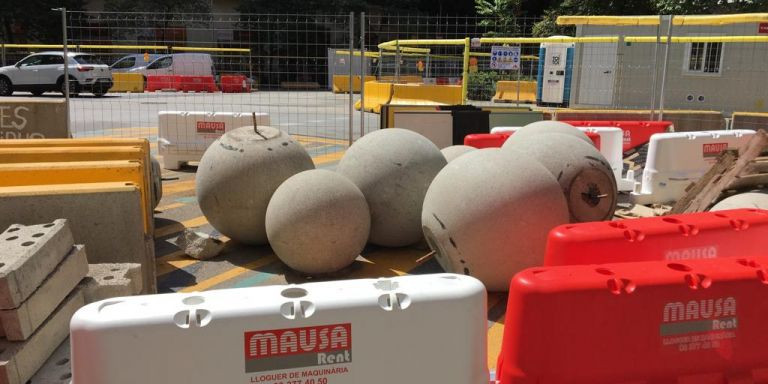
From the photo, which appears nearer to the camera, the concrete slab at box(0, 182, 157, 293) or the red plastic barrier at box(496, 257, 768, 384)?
the red plastic barrier at box(496, 257, 768, 384)

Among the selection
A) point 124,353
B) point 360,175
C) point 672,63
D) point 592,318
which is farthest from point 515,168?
point 672,63

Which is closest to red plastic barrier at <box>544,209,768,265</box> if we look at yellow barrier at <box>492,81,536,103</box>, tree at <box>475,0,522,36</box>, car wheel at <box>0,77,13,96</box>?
yellow barrier at <box>492,81,536,103</box>

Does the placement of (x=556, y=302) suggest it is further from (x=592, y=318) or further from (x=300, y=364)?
(x=300, y=364)

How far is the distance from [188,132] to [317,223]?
659cm

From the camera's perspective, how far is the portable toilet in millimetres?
22672

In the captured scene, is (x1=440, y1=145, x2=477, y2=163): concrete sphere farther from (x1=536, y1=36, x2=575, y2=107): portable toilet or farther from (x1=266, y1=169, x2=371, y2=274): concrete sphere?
(x1=536, y1=36, x2=575, y2=107): portable toilet

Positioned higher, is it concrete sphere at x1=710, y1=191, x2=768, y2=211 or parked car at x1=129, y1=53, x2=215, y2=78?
parked car at x1=129, y1=53, x2=215, y2=78

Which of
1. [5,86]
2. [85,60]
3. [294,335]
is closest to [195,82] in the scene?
[85,60]

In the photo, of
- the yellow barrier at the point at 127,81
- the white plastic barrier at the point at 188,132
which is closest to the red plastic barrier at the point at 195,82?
the yellow barrier at the point at 127,81

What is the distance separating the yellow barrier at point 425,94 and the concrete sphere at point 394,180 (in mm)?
14770

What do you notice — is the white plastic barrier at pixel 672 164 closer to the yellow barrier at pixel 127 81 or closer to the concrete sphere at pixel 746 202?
the concrete sphere at pixel 746 202

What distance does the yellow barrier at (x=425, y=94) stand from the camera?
71.0 feet

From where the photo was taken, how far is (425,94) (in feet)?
73.2

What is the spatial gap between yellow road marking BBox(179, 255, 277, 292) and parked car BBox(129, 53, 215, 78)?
27.9m
